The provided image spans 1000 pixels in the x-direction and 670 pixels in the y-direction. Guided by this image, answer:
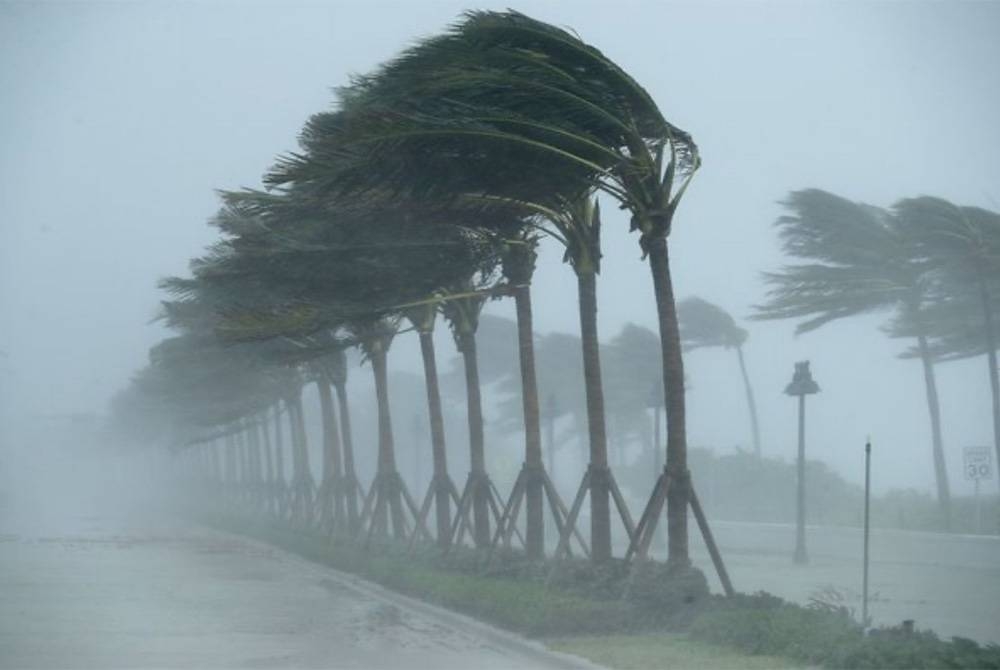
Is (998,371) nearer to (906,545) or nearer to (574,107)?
(906,545)

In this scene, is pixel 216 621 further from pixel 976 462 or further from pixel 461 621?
pixel 976 462

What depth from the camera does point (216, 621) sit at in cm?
1852

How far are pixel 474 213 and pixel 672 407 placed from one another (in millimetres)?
4150

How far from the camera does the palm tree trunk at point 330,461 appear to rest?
115ft

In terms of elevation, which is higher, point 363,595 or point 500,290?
point 500,290

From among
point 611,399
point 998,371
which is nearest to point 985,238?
point 998,371

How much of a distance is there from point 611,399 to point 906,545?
27148 mm

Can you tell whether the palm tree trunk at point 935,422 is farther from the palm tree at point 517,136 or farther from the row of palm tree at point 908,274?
the palm tree at point 517,136

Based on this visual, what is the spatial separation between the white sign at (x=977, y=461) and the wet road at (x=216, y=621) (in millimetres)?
14385

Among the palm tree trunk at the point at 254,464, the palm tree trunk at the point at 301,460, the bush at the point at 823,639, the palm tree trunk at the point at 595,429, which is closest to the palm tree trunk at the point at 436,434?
the palm tree trunk at the point at 595,429

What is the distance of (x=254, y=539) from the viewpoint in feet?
140

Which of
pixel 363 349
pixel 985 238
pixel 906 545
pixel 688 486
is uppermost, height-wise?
pixel 985 238

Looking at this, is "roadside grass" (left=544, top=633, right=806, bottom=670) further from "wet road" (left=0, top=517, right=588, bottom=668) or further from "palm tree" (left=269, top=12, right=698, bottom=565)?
"palm tree" (left=269, top=12, right=698, bottom=565)

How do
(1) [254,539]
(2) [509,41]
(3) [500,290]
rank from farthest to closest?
1. (1) [254,539]
2. (3) [500,290]
3. (2) [509,41]
